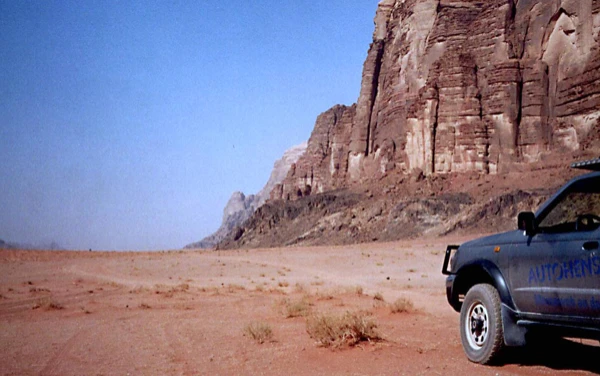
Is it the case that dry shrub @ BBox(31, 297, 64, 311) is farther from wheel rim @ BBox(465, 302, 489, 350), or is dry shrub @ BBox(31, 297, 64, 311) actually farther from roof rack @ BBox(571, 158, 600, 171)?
roof rack @ BBox(571, 158, 600, 171)

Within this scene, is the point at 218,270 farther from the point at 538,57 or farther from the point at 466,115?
the point at 538,57

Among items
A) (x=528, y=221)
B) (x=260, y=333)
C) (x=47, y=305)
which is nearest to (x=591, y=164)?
(x=528, y=221)

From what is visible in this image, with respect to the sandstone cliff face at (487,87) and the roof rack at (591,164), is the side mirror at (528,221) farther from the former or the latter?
the sandstone cliff face at (487,87)

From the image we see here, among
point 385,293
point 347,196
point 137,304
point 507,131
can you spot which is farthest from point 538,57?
point 137,304

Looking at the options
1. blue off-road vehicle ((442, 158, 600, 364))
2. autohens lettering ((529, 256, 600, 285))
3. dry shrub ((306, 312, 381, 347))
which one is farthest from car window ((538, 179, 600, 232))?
dry shrub ((306, 312, 381, 347))

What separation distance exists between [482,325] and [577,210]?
1933 mm

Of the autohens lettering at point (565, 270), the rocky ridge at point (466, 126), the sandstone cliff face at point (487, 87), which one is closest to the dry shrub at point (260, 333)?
the autohens lettering at point (565, 270)

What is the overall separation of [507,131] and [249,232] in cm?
4840

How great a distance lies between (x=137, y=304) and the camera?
13945mm

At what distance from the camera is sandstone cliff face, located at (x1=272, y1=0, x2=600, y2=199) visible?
5694cm

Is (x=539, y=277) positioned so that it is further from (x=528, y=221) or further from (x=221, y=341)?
(x=221, y=341)

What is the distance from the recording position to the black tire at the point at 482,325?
584cm

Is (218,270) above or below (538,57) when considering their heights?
below

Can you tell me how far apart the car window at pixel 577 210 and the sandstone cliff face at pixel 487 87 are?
53873 mm
